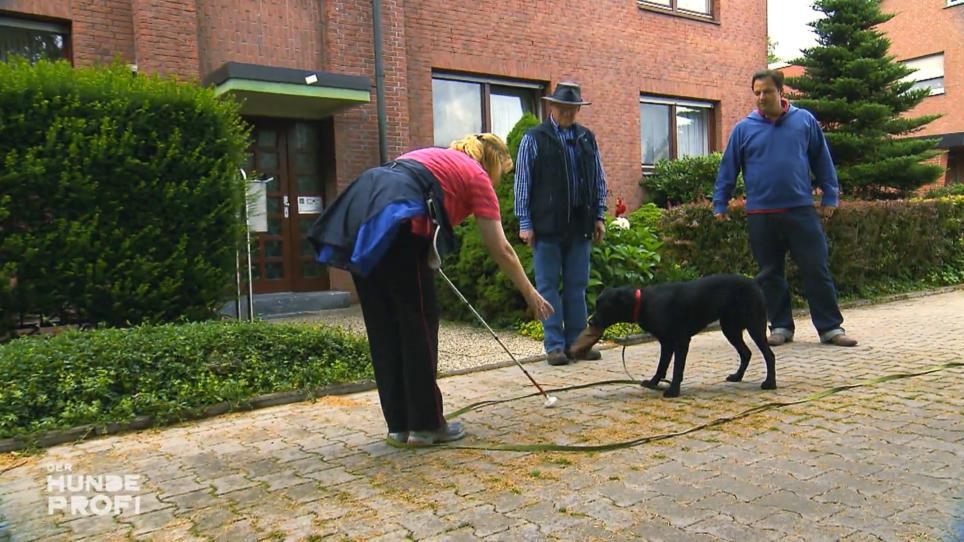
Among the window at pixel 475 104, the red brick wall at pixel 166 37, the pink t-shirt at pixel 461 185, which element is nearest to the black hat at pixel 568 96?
the pink t-shirt at pixel 461 185

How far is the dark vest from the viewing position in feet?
18.2

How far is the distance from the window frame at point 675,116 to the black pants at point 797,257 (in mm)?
7370

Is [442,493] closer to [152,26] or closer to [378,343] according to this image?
[378,343]

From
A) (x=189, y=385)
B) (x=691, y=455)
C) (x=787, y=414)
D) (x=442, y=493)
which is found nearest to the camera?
(x=442, y=493)

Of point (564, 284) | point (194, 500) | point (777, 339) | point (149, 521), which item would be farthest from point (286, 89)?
point (149, 521)

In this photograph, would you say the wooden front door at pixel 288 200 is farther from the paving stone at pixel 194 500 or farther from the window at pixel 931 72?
the window at pixel 931 72

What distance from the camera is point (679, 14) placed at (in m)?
13.5

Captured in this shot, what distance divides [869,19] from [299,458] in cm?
1397

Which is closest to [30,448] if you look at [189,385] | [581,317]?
[189,385]

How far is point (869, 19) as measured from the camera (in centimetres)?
1348

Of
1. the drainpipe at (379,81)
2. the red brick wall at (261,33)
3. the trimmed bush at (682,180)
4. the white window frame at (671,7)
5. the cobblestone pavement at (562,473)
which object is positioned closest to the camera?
the cobblestone pavement at (562,473)

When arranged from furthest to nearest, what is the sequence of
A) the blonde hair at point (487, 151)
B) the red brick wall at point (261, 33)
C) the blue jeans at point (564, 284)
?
1. the red brick wall at point (261, 33)
2. the blue jeans at point (564, 284)
3. the blonde hair at point (487, 151)

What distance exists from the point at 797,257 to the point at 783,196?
1.73 feet

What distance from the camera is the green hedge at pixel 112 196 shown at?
17.0 feet
